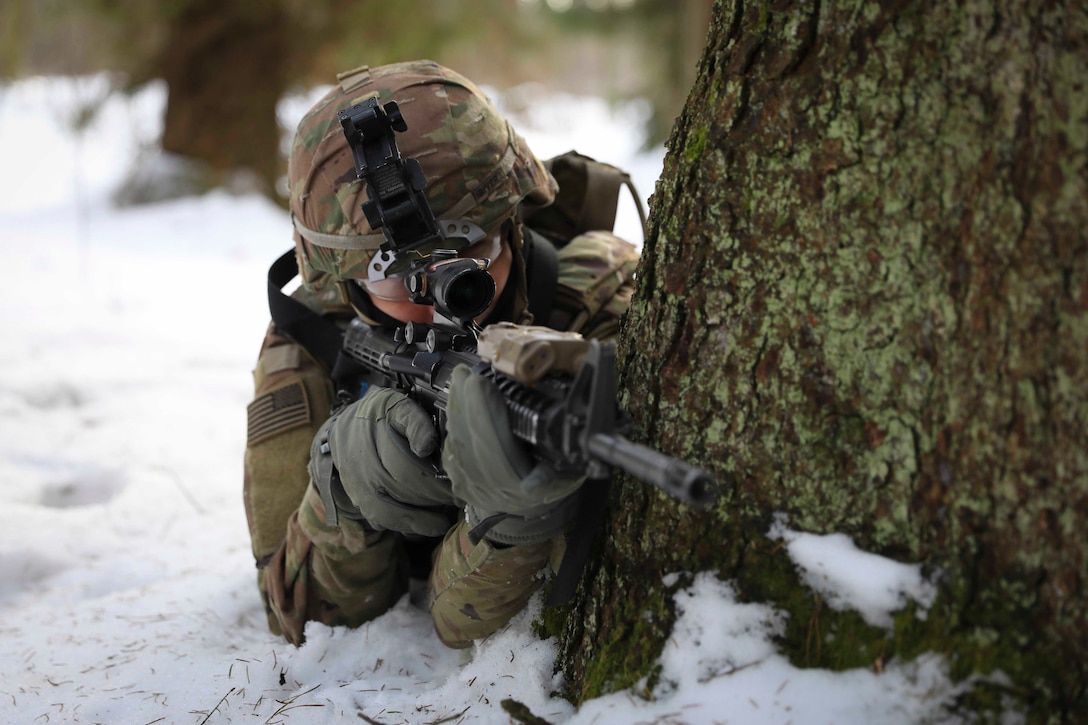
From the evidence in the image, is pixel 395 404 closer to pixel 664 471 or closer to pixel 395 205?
pixel 395 205

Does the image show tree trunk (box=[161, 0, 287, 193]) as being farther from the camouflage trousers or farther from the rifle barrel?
the rifle barrel

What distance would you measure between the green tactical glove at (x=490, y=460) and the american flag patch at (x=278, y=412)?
1.27 m

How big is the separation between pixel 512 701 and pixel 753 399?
768 millimetres

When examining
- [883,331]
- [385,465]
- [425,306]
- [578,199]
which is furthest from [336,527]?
[883,331]

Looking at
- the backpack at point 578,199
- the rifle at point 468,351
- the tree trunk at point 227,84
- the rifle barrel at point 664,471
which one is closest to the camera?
the rifle barrel at point 664,471

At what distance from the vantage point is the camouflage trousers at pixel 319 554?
2131 millimetres

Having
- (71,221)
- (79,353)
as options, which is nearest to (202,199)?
(71,221)

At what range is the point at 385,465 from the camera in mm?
2080

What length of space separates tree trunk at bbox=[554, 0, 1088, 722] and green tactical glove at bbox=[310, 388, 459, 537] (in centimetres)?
54

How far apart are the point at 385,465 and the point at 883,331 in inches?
46.0

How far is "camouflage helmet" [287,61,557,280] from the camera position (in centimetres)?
242

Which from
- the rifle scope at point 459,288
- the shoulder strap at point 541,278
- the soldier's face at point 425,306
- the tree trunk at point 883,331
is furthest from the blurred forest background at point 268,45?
the tree trunk at point 883,331

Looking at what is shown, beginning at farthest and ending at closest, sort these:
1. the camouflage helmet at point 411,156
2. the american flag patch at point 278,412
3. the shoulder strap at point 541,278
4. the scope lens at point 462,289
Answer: the american flag patch at point 278,412 < the shoulder strap at point 541,278 < the camouflage helmet at point 411,156 < the scope lens at point 462,289

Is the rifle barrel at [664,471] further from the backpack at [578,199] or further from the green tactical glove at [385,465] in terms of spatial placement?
the backpack at [578,199]
